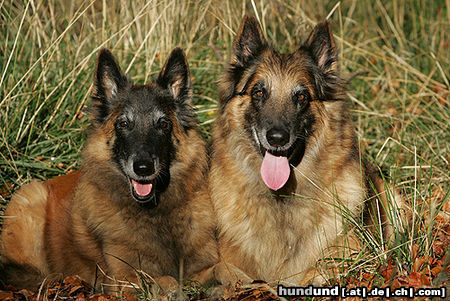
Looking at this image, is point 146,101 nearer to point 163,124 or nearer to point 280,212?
point 163,124

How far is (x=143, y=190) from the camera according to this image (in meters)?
4.45

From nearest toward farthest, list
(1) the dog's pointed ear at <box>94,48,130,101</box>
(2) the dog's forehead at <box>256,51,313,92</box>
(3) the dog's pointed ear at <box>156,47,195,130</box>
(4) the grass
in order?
(2) the dog's forehead at <box>256,51,313,92</box> < (1) the dog's pointed ear at <box>94,48,130,101</box> < (3) the dog's pointed ear at <box>156,47,195,130</box> < (4) the grass

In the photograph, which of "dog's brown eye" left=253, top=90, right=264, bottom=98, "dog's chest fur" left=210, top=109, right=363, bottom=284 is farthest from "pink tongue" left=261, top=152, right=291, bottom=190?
"dog's brown eye" left=253, top=90, right=264, bottom=98

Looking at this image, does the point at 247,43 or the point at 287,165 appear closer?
the point at 287,165

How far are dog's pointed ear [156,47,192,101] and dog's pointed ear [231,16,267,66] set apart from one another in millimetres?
484

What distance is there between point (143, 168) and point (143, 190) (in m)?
0.29

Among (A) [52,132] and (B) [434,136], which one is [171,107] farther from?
(B) [434,136]

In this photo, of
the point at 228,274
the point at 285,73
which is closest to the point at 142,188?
the point at 228,274

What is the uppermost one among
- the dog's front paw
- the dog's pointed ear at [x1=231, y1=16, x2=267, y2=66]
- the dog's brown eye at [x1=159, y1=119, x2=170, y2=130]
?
the dog's pointed ear at [x1=231, y1=16, x2=267, y2=66]

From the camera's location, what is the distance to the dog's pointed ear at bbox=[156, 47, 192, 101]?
4773 millimetres

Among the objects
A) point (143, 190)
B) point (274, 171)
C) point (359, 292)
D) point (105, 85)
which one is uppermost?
point (105, 85)

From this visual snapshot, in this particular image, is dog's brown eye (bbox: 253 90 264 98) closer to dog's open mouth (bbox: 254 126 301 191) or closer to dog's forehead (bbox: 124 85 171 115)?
dog's open mouth (bbox: 254 126 301 191)

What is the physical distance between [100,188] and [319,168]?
6.35 feet

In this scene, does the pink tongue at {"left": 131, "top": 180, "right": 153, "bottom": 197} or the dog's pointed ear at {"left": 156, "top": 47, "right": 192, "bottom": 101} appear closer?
the pink tongue at {"left": 131, "top": 180, "right": 153, "bottom": 197}
